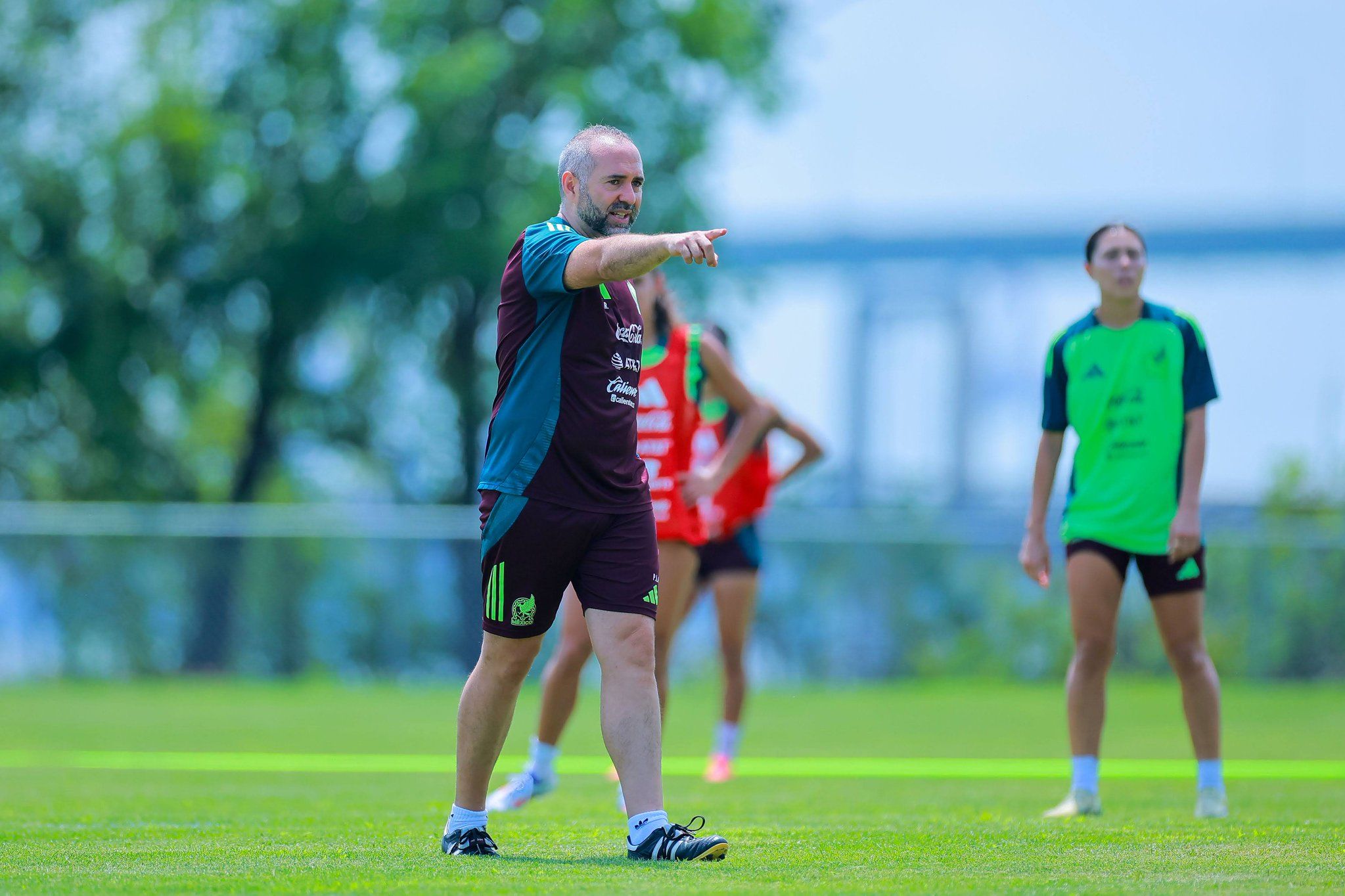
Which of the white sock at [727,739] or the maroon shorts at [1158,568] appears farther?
the white sock at [727,739]

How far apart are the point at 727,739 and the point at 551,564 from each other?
439 cm

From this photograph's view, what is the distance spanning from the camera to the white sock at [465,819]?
4863mm

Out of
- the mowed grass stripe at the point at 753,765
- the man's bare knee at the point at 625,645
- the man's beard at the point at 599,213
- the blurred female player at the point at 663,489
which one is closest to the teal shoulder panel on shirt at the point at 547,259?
the man's beard at the point at 599,213

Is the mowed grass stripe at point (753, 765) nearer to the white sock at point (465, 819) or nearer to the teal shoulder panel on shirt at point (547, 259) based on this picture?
the white sock at point (465, 819)

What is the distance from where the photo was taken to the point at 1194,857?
15.6 ft

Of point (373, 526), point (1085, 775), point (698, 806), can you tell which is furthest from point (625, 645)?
point (373, 526)

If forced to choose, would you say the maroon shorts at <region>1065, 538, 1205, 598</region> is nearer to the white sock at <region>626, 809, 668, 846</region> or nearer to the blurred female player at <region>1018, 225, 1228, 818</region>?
the blurred female player at <region>1018, 225, 1228, 818</region>

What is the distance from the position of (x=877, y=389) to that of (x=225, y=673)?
46.5 ft

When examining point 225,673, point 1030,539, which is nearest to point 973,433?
point 225,673

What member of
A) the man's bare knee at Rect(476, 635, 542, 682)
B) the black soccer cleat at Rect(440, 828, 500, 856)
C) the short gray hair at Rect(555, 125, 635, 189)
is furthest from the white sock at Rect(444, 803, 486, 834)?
the short gray hair at Rect(555, 125, 635, 189)

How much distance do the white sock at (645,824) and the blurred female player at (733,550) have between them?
175 inches

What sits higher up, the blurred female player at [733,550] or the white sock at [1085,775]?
the blurred female player at [733,550]

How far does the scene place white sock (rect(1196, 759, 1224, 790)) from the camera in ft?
20.7

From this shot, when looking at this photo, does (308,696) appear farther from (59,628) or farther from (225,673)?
(59,628)
